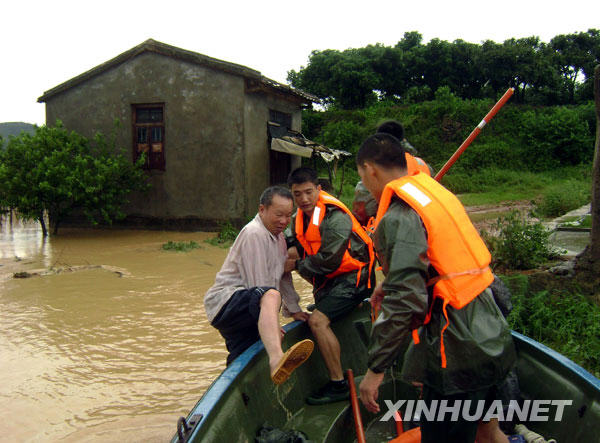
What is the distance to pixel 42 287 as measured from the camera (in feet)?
26.0

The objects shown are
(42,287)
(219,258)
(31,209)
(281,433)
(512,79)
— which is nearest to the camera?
(281,433)

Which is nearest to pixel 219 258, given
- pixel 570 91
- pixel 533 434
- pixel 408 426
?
pixel 408 426

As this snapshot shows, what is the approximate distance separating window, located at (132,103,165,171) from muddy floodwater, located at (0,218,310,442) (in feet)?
10.4

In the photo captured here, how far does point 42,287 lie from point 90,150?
18.8 ft

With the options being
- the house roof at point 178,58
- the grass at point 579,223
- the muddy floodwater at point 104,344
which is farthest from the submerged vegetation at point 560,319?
the house roof at point 178,58

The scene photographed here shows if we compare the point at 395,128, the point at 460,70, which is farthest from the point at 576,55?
the point at 395,128

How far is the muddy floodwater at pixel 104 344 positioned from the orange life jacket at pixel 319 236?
5.73 ft

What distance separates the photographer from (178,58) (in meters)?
12.1

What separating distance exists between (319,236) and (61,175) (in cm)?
950

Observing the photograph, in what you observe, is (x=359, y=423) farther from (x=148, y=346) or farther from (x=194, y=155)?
(x=194, y=155)

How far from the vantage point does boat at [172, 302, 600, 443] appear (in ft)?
7.45

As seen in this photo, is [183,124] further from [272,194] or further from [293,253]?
[272,194]

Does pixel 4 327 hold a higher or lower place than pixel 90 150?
lower

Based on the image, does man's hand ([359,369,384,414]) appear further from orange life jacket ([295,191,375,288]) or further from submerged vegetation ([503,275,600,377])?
submerged vegetation ([503,275,600,377])
